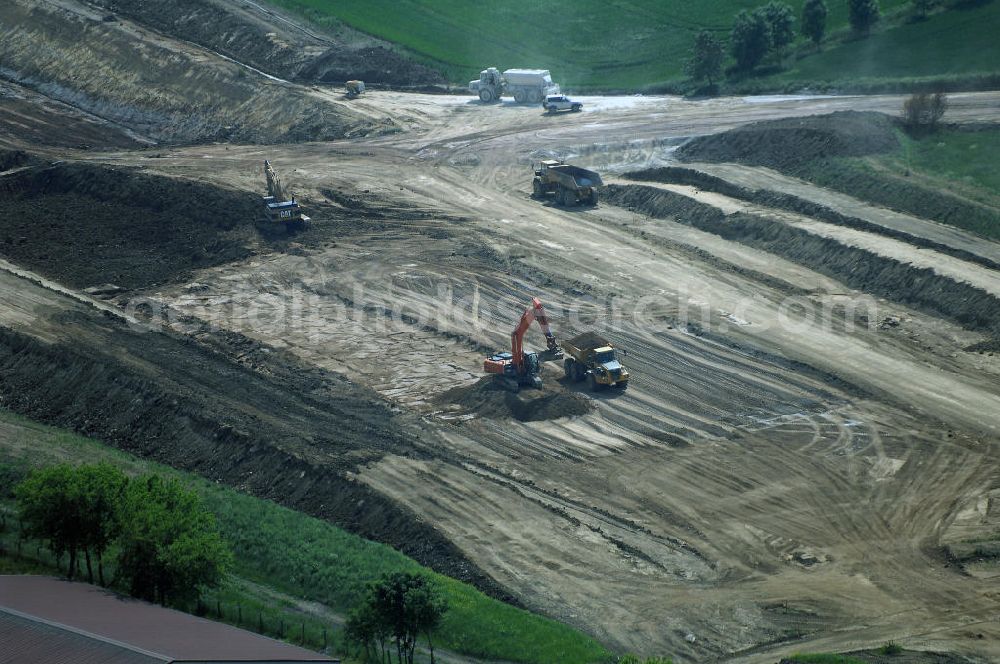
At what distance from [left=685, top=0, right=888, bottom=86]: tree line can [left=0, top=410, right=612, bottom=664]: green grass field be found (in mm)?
54502

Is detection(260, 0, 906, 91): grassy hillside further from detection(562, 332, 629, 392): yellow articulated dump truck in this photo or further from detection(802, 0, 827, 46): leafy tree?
detection(562, 332, 629, 392): yellow articulated dump truck

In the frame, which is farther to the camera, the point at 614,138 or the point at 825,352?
the point at 614,138

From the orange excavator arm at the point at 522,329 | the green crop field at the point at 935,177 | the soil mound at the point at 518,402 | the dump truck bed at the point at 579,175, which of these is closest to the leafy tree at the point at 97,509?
the soil mound at the point at 518,402

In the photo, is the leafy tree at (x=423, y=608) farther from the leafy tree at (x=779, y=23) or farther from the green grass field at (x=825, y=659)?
the leafy tree at (x=779, y=23)

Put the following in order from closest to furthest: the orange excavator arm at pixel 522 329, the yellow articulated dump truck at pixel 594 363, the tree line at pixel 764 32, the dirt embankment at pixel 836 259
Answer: the orange excavator arm at pixel 522 329, the yellow articulated dump truck at pixel 594 363, the dirt embankment at pixel 836 259, the tree line at pixel 764 32

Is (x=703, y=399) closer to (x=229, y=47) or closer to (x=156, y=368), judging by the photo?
(x=156, y=368)

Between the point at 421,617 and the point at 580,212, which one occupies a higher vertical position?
the point at 580,212

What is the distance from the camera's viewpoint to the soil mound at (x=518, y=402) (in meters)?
37.7

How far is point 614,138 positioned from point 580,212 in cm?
1194

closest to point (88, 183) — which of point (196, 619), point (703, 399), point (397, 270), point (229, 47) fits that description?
point (397, 270)

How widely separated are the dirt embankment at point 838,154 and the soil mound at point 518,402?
23.4 metres

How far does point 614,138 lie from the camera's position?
68375 millimetres

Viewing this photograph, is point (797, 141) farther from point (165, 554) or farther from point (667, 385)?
point (165, 554)

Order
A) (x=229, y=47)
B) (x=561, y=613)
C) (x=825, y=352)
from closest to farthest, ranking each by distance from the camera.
Answer: (x=561, y=613)
(x=825, y=352)
(x=229, y=47)
